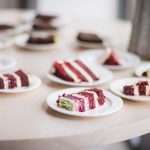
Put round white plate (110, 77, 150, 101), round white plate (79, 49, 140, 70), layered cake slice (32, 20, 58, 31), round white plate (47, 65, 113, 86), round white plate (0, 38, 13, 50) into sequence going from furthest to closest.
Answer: layered cake slice (32, 20, 58, 31), round white plate (0, 38, 13, 50), round white plate (79, 49, 140, 70), round white plate (47, 65, 113, 86), round white plate (110, 77, 150, 101)

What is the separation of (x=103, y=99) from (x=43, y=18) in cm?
123

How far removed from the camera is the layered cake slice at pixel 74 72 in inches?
53.7

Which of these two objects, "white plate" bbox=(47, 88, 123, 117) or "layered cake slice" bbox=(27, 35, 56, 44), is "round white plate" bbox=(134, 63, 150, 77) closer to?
"white plate" bbox=(47, 88, 123, 117)

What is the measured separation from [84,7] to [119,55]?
6.28ft

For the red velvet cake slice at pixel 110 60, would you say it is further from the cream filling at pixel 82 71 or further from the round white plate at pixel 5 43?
the round white plate at pixel 5 43

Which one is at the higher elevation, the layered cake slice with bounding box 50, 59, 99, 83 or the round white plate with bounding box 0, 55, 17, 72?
the layered cake slice with bounding box 50, 59, 99, 83

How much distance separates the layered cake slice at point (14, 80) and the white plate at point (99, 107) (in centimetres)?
13

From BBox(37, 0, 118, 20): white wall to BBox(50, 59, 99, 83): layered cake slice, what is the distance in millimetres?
1854

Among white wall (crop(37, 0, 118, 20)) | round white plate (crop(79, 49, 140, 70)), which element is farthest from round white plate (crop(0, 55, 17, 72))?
white wall (crop(37, 0, 118, 20))

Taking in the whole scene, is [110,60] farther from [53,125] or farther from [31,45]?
[53,125]

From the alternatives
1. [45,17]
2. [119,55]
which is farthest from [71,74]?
[45,17]

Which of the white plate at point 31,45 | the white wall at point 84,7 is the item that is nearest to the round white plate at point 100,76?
the white plate at point 31,45

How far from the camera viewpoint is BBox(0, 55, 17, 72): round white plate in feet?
4.96

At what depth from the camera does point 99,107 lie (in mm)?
1150
